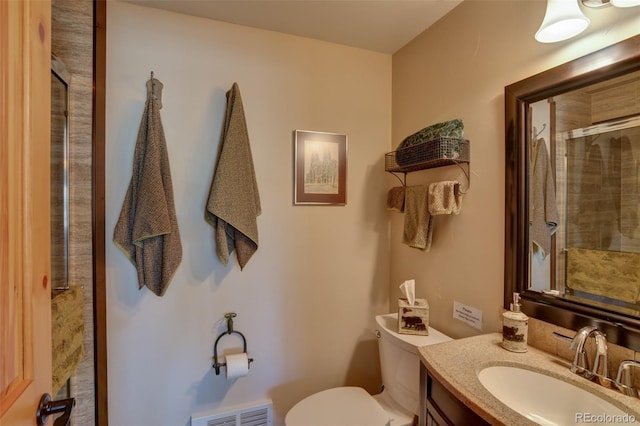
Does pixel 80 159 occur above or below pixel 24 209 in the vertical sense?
above

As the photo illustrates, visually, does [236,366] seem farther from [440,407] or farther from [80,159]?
[80,159]

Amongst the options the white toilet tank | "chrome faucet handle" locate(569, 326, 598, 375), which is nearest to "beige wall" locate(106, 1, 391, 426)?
the white toilet tank

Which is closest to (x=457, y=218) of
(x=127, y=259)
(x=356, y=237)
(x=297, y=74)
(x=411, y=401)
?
(x=356, y=237)

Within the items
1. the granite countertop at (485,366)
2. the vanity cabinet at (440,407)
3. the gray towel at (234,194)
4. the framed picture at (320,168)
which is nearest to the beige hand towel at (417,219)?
the framed picture at (320,168)

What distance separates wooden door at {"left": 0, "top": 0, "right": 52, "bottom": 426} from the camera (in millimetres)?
518

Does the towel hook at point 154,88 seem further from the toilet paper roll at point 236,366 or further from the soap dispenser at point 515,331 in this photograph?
the soap dispenser at point 515,331

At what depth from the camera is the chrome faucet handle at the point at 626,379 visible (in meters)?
0.84

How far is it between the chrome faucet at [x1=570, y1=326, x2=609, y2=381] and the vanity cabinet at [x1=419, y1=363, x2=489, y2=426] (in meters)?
0.41

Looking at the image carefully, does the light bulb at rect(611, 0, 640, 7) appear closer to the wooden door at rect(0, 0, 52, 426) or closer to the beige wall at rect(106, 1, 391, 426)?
the beige wall at rect(106, 1, 391, 426)

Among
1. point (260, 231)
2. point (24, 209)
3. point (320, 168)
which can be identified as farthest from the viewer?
point (320, 168)

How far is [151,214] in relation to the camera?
143cm

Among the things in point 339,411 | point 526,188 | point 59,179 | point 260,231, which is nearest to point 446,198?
point 526,188

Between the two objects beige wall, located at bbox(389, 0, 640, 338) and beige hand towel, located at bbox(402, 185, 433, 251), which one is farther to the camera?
beige hand towel, located at bbox(402, 185, 433, 251)

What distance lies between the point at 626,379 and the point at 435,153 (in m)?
1.00
